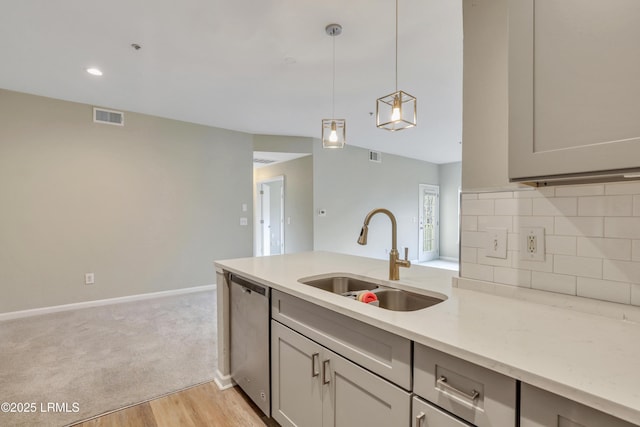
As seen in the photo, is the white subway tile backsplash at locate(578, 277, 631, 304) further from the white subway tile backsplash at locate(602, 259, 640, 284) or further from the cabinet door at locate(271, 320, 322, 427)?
the cabinet door at locate(271, 320, 322, 427)

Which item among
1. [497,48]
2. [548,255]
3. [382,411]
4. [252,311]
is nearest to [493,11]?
[497,48]

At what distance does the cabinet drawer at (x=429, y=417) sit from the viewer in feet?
2.78

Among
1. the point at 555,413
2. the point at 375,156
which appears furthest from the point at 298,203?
the point at 555,413

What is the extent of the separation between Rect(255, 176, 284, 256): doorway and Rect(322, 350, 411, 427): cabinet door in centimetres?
505

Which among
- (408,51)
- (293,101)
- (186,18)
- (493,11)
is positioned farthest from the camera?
(293,101)

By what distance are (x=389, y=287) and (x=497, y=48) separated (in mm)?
1194

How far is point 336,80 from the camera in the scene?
10.0 ft

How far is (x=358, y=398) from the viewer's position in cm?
113

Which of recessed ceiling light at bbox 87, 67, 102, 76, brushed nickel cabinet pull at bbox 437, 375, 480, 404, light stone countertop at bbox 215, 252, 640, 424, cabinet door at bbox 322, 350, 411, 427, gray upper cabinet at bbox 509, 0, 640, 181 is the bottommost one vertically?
cabinet door at bbox 322, 350, 411, 427

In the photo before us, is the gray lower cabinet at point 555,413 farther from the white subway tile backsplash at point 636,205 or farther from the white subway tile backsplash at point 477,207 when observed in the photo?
the white subway tile backsplash at point 477,207

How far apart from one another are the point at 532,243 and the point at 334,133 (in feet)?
5.09

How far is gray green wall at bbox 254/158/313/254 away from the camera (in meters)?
5.53

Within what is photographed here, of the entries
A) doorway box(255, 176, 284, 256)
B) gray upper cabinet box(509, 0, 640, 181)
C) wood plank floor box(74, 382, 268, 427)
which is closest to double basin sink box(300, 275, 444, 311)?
gray upper cabinet box(509, 0, 640, 181)

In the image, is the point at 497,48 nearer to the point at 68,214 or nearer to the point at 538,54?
the point at 538,54
